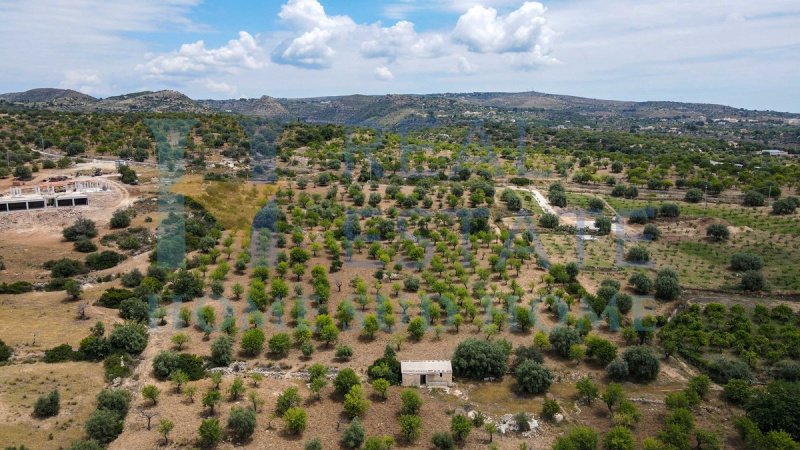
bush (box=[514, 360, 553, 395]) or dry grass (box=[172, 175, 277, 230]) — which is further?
dry grass (box=[172, 175, 277, 230])

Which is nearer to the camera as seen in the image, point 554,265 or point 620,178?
point 554,265

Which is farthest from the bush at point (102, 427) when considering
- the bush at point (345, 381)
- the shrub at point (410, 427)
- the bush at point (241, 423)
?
the shrub at point (410, 427)

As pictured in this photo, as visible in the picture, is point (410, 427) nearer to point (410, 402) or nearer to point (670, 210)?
point (410, 402)

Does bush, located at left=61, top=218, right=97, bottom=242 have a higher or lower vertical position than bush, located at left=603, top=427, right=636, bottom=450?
higher

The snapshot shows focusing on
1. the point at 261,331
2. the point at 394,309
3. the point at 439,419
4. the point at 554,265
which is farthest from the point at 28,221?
the point at 554,265

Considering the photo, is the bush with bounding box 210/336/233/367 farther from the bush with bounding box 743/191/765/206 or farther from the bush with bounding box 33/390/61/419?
the bush with bounding box 743/191/765/206

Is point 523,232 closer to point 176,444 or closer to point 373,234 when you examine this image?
point 373,234

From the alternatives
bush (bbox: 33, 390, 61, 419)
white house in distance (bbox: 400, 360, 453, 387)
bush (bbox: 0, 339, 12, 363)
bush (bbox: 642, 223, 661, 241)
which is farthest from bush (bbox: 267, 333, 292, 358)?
bush (bbox: 642, 223, 661, 241)

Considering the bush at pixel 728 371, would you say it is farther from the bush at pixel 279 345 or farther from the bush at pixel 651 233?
the bush at pixel 651 233
